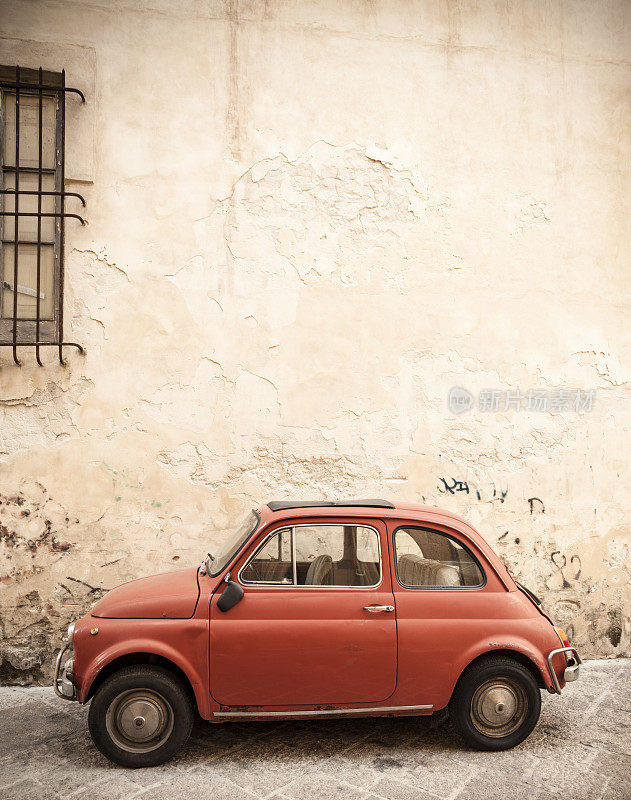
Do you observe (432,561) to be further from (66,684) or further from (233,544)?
(66,684)

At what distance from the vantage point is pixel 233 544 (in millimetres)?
4023

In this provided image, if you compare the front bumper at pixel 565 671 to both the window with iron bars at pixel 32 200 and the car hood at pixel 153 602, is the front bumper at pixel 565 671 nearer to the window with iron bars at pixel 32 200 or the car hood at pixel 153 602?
the car hood at pixel 153 602

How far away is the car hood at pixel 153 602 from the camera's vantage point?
12.1 ft

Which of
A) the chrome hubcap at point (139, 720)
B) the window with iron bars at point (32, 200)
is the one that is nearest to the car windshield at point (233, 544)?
the chrome hubcap at point (139, 720)

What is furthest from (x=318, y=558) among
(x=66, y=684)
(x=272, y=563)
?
(x=66, y=684)

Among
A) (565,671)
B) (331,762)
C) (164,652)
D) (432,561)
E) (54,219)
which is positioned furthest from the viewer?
(54,219)

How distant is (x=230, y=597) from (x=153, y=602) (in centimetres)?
48

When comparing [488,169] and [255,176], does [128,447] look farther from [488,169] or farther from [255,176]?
[488,169]

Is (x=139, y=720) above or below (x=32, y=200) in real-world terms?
below

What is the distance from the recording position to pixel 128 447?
17.0ft

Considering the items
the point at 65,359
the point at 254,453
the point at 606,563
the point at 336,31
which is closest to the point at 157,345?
the point at 65,359

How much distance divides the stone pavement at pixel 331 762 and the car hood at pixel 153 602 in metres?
0.87

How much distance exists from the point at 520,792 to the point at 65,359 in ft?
14.3

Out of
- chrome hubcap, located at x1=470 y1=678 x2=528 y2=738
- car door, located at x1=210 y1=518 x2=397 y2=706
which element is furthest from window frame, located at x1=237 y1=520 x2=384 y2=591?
chrome hubcap, located at x1=470 y1=678 x2=528 y2=738
